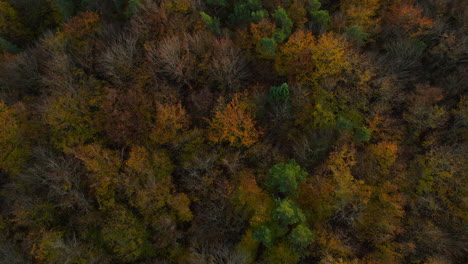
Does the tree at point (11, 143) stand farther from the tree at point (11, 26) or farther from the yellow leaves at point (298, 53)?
the yellow leaves at point (298, 53)

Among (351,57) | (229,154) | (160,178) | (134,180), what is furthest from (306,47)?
(134,180)

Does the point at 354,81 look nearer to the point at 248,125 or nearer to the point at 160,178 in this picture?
the point at 248,125

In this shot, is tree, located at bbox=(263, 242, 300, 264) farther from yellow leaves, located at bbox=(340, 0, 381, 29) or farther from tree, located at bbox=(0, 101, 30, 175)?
tree, located at bbox=(0, 101, 30, 175)

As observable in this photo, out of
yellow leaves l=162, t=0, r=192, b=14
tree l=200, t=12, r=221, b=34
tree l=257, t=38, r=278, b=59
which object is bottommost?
tree l=257, t=38, r=278, b=59

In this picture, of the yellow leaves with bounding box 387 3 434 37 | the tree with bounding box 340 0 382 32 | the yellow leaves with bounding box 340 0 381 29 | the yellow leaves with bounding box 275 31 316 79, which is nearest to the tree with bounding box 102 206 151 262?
the yellow leaves with bounding box 275 31 316 79

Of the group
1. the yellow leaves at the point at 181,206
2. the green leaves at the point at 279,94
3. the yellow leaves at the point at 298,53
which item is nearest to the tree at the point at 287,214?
the yellow leaves at the point at 181,206

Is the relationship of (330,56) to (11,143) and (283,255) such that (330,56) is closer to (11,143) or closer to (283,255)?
(283,255)

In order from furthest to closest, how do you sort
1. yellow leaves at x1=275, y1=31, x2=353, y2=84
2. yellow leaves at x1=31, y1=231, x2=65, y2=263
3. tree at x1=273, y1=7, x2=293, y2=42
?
tree at x1=273, y1=7, x2=293, y2=42 < yellow leaves at x1=275, y1=31, x2=353, y2=84 < yellow leaves at x1=31, y1=231, x2=65, y2=263

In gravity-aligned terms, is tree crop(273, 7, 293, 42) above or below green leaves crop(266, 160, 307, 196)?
above
